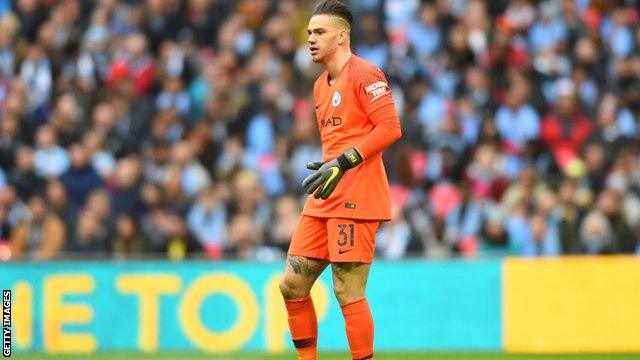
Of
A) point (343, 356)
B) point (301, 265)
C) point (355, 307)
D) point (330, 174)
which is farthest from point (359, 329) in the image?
point (343, 356)

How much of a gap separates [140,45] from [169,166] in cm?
237

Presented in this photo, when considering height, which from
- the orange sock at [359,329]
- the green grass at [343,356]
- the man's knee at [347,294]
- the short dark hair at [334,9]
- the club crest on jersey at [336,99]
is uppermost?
the short dark hair at [334,9]

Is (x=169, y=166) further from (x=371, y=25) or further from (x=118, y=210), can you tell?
(x=371, y=25)

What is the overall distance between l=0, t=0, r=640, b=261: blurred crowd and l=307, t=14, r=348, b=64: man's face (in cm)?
647

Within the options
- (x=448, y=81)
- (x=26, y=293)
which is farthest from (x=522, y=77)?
(x=26, y=293)

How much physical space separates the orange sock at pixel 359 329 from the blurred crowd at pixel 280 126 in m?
6.40

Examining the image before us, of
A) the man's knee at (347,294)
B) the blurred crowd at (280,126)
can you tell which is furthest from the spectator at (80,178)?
the man's knee at (347,294)

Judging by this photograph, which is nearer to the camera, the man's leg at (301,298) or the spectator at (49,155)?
the man's leg at (301,298)

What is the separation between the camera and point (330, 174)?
8.49 metres

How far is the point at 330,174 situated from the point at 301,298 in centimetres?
89

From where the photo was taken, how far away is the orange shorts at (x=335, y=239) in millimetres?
8625

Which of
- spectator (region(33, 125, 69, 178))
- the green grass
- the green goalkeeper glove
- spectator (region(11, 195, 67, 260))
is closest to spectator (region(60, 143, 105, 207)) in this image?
spectator (region(33, 125, 69, 178))

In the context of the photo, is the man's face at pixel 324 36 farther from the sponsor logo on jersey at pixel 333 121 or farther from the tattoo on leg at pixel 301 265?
the tattoo on leg at pixel 301 265

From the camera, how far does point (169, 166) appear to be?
1648cm
